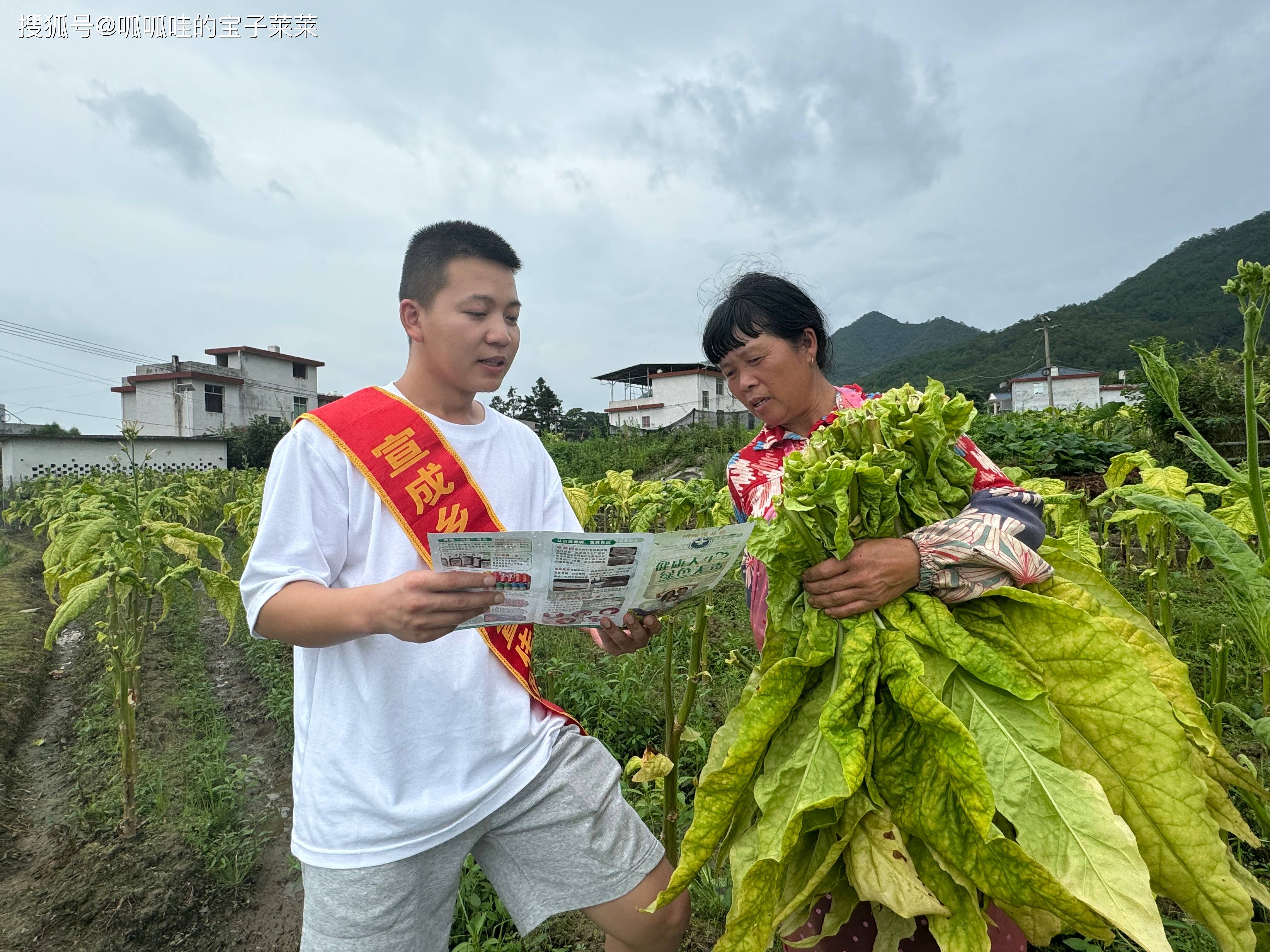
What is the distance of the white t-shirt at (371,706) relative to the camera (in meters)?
1.39

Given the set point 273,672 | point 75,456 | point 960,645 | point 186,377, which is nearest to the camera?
point 960,645

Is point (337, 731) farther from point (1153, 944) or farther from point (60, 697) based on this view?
point (60, 697)

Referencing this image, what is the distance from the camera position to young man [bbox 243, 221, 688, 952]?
1380 mm

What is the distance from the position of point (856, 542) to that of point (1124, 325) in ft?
146

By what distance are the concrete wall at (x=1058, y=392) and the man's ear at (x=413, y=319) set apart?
40.6 metres

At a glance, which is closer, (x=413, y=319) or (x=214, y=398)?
(x=413, y=319)

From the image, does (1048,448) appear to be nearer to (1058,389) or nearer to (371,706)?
(371,706)

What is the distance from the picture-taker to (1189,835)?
0.98 metres

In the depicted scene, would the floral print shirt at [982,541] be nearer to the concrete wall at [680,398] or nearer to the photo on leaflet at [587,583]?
the photo on leaflet at [587,583]

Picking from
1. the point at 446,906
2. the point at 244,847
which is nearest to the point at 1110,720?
the point at 446,906

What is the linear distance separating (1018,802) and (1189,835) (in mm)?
244

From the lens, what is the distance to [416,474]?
159cm

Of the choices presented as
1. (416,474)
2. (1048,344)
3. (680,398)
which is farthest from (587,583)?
(1048,344)

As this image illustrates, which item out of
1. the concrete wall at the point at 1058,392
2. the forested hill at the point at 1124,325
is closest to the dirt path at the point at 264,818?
the forested hill at the point at 1124,325
